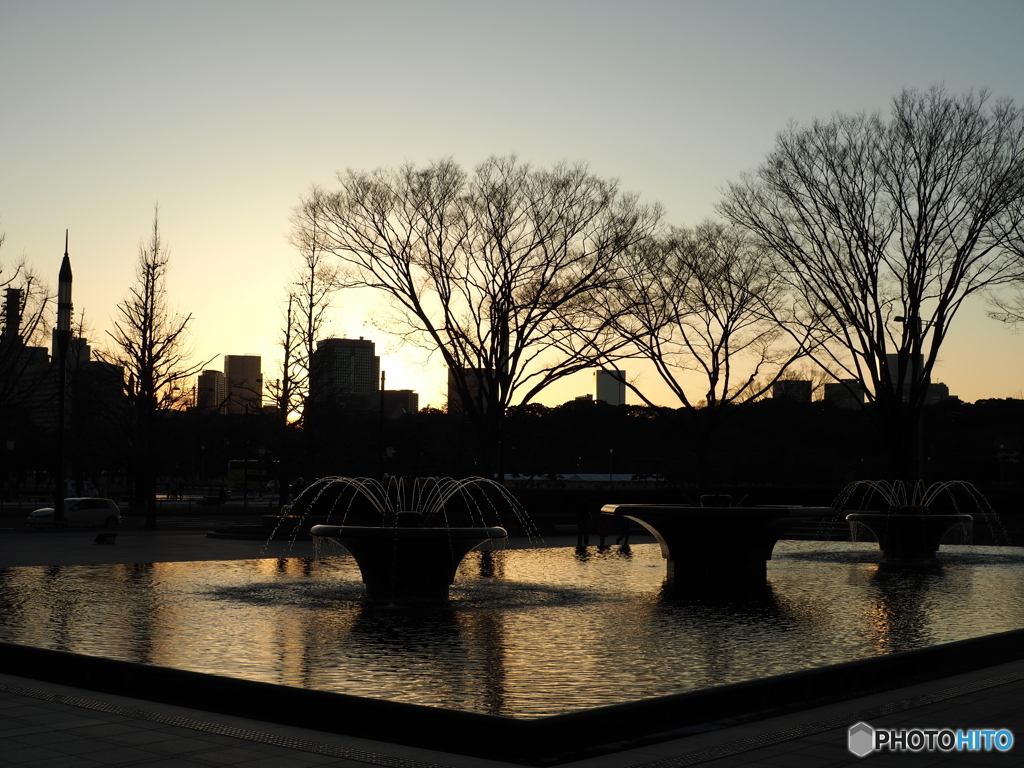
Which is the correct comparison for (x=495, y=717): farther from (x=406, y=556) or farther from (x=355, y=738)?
(x=406, y=556)

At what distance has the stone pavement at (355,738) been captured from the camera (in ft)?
22.3

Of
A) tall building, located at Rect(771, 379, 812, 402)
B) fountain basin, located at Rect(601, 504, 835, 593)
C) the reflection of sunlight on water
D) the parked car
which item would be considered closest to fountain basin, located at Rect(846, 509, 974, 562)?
the reflection of sunlight on water

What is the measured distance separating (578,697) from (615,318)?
26660 millimetres

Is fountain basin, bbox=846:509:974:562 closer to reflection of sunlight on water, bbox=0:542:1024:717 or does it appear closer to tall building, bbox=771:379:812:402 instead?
reflection of sunlight on water, bbox=0:542:1024:717

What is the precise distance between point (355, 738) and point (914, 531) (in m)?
18.5

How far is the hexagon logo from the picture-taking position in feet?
23.1

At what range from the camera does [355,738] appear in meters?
7.57

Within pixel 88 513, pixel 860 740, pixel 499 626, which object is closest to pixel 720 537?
pixel 499 626

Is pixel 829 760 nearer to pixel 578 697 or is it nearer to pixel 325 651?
pixel 578 697

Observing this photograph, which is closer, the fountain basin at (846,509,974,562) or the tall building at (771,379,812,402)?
the fountain basin at (846,509,974,562)

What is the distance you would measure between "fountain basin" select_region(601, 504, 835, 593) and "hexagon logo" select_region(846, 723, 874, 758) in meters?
9.65

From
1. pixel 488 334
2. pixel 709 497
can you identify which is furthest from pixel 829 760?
pixel 488 334

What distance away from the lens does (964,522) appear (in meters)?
23.3

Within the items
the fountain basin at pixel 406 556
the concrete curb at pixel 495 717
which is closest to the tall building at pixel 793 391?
the fountain basin at pixel 406 556
